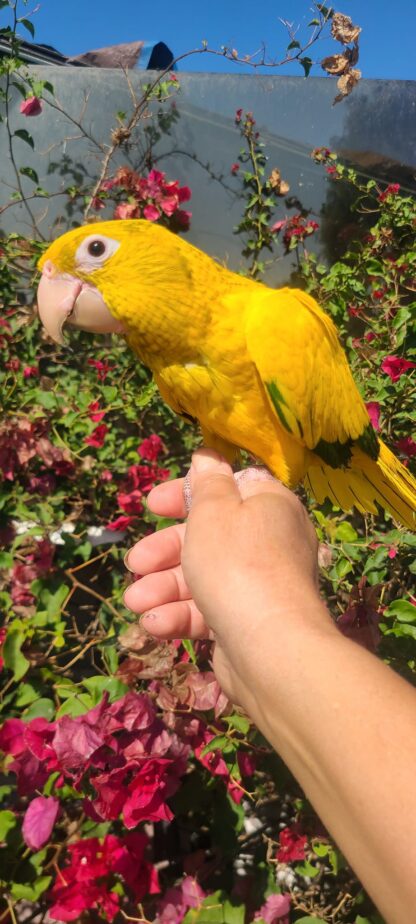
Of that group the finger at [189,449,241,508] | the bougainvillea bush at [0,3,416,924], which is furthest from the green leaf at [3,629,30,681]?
the finger at [189,449,241,508]

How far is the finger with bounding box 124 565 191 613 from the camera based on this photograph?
853mm

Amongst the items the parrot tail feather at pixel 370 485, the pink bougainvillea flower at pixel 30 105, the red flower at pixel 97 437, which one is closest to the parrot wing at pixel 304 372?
the parrot tail feather at pixel 370 485

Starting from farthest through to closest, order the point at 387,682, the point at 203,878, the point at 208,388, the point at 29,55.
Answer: the point at 29,55, the point at 203,878, the point at 208,388, the point at 387,682

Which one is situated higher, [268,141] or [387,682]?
[268,141]

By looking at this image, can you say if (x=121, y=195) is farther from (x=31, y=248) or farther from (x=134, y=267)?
(x=134, y=267)

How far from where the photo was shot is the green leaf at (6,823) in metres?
0.78

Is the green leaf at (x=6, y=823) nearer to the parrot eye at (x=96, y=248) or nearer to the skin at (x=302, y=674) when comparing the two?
the skin at (x=302, y=674)

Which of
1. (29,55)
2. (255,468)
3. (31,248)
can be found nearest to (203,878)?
(255,468)

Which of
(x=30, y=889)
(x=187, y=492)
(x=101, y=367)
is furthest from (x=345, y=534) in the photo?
(x=101, y=367)

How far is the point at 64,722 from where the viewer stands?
2.27 feet

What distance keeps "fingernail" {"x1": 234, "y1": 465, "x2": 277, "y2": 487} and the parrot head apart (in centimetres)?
Answer: 34

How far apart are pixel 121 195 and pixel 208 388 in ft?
3.66

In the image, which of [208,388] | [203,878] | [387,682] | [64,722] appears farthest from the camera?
[203,878]

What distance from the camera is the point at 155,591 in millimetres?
872
